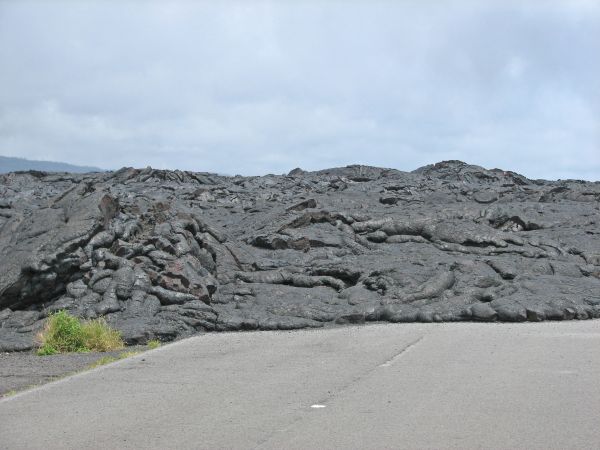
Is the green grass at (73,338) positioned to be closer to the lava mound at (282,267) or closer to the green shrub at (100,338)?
the green shrub at (100,338)

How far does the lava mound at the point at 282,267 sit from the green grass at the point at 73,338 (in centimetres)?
82

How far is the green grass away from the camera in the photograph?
15.6 metres

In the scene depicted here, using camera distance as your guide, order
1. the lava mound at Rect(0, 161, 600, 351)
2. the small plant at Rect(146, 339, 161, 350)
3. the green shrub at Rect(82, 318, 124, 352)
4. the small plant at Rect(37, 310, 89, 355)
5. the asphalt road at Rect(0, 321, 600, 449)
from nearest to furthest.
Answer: the asphalt road at Rect(0, 321, 600, 449) → the small plant at Rect(37, 310, 89, 355) → the green shrub at Rect(82, 318, 124, 352) → the small plant at Rect(146, 339, 161, 350) → the lava mound at Rect(0, 161, 600, 351)

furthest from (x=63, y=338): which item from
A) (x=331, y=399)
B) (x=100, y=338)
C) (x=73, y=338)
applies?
(x=331, y=399)

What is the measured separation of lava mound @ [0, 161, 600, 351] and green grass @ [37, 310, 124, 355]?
823mm

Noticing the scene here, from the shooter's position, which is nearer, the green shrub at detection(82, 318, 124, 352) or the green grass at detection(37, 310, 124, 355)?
the green grass at detection(37, 310, 124, 355)

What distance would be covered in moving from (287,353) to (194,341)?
10.3 feet

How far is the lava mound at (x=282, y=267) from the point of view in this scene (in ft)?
63.5

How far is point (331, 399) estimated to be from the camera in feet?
31.3

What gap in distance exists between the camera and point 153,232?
24109 millimetres

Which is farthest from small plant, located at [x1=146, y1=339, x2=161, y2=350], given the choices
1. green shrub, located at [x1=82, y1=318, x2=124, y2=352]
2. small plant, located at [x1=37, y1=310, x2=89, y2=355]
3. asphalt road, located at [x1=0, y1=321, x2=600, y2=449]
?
small plant, located at [x1=37, y1=310, x2=89, y2=355]

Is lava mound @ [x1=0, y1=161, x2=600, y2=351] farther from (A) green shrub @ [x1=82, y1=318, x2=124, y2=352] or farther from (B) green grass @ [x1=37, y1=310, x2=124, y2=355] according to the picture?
(B) green grass @ [x1=37, y1=310, x2=124, y2=355]

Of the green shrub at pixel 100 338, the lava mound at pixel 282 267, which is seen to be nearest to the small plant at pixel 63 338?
the green shrub at pixel 100 338

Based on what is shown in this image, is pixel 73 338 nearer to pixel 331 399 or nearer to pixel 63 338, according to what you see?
pixel 63 338
